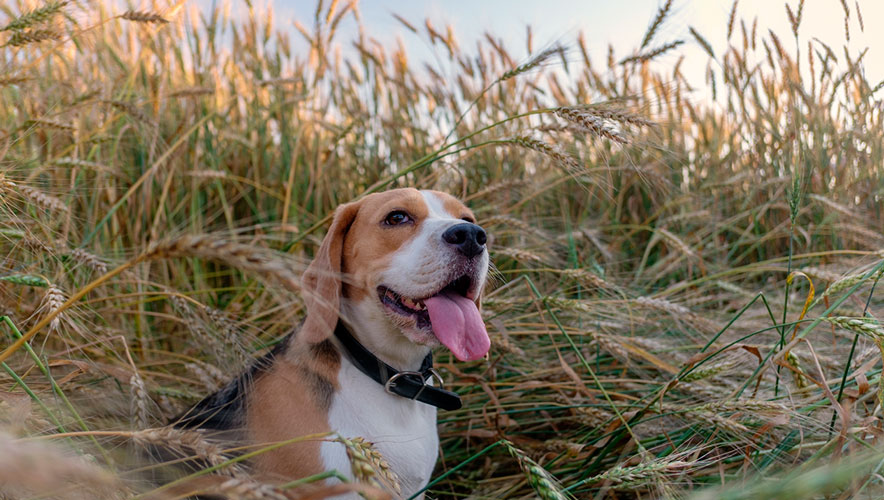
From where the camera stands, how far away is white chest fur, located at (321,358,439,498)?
2.35 metres

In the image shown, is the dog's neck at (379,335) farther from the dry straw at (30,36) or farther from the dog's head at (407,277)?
the dry straw at (30,36)

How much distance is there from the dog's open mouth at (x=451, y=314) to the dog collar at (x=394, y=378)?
0.68 feet

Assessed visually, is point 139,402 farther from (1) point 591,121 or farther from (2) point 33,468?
(1) point 591,121

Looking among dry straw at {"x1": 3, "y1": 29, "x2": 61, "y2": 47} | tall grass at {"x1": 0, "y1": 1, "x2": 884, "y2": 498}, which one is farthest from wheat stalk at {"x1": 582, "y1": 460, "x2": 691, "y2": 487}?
dry straw at {"x1": 3, "y1": 29, "x2": 61, "y2": 47}

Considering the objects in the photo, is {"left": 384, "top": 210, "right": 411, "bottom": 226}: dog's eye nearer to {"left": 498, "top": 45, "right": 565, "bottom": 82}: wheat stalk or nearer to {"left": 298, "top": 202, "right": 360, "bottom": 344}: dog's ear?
{"left": 298, "top": 202, "right": 360, "bottom": 344}: dog's ear

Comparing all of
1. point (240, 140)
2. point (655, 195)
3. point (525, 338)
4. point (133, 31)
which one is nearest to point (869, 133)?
point (655, 195)

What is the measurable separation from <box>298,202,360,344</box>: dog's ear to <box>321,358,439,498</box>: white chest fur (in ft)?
0.71

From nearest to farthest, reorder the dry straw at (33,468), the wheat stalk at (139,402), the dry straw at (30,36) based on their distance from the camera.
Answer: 1. the dry straw at (33,468)
2. the wheat stalk at (139,402)
3. the dry straw at (30,36)

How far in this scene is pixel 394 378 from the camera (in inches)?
95.8

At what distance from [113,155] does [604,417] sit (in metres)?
3.36

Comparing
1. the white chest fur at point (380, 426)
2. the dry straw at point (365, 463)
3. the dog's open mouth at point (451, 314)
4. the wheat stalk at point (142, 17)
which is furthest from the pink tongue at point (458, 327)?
the wheat stalk at point (142, 17)

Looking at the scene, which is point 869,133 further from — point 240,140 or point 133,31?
point 133,31

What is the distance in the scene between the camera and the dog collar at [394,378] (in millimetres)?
2488

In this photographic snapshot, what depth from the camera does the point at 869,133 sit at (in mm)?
4523
